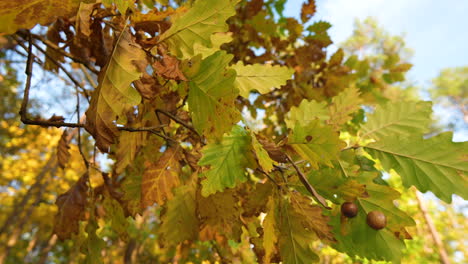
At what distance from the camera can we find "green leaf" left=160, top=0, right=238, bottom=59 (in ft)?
1.72

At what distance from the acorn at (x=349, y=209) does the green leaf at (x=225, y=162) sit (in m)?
0.28

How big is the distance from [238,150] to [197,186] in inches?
11.8

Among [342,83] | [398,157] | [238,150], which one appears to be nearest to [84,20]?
[238,150]

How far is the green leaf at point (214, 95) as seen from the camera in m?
0.51

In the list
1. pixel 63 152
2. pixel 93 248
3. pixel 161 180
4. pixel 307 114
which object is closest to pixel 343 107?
pixel 307 114

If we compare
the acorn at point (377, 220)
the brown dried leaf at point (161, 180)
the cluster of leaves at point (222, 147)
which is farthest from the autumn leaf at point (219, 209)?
the acorn at point (377, 220)

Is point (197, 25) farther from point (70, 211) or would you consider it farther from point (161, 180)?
point (70, 211)

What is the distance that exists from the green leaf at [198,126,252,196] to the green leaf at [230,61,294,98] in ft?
0.59

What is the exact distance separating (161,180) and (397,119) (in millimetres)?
774

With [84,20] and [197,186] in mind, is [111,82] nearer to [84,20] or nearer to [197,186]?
[84,20]

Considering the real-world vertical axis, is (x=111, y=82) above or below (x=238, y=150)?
above

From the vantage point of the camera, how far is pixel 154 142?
1.08 m

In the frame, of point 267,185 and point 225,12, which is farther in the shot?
point 267,185

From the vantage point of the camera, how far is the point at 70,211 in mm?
947
